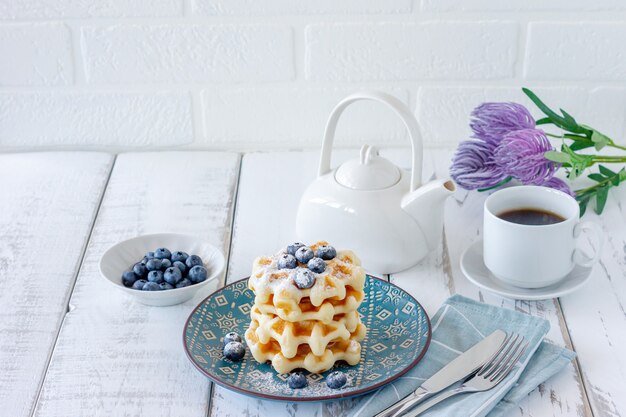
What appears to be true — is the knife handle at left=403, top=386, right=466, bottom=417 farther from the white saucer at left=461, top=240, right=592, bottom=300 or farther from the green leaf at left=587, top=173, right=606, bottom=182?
the green leaf at left=587, top=173, right=606, bottom=182

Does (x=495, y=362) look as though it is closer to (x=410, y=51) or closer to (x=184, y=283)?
(x=184, y=283)

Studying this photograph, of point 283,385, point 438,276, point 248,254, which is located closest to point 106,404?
point 283,385

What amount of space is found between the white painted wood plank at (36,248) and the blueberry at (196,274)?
180 mm

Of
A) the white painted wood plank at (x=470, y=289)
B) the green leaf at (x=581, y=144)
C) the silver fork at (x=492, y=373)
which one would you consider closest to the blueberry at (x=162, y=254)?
the white painted wood plank at (x=470, y=289)

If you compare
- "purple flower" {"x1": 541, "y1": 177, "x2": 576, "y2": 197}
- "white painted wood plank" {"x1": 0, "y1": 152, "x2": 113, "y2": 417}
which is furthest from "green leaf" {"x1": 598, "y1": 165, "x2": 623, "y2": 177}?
"white painted wood plank" {"x1": 0, "y1": 152, "x2": 113, "y2": 417}

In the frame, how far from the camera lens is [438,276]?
127 centimetres

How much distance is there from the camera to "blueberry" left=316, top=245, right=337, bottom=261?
106 centimetres

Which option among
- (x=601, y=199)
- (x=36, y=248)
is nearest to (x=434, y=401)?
(x=601, y=199)

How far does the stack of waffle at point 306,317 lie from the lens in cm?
102

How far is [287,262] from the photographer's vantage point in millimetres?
1042

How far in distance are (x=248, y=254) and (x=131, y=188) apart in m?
0.32

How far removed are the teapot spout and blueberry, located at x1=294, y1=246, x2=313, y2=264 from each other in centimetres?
24

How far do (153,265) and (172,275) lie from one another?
4 cm

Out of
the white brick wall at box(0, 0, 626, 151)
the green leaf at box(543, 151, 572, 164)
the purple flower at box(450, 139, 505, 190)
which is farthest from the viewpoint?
the white brick wall at box(0, 0, 626, 151)
